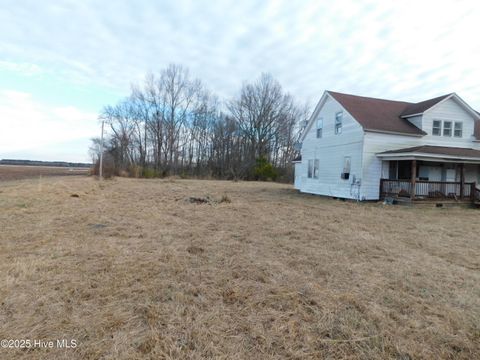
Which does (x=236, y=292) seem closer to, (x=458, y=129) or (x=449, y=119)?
(x=449, y=119)

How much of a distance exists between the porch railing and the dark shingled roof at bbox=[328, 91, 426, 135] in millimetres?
2915

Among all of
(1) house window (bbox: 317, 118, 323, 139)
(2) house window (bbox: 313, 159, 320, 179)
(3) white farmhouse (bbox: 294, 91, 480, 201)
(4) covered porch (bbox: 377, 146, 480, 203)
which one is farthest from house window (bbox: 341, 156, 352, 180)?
(1) house window (bbox: 317, 118, 323, 139)

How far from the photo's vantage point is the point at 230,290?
388 cm

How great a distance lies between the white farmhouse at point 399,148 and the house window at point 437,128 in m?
0.06

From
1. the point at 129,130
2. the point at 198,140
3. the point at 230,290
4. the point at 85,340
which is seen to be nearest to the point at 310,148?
the point at 230,290

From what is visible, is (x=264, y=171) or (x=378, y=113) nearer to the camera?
(x=378, y=113)

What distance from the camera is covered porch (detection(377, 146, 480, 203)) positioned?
13945 mm

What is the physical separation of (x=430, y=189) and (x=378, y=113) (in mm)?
5244

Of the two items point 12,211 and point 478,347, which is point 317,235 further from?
point 12,211

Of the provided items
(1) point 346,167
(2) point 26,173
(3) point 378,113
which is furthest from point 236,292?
(2) point 26,173

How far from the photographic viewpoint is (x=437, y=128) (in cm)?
1669

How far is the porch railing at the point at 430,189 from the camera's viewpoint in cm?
1438

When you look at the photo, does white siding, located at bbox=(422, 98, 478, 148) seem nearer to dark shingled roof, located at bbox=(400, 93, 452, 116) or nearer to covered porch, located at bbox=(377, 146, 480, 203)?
dark shingled roof, located at bbox=(400, 93, 452, 116)

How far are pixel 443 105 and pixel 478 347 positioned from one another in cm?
1739
